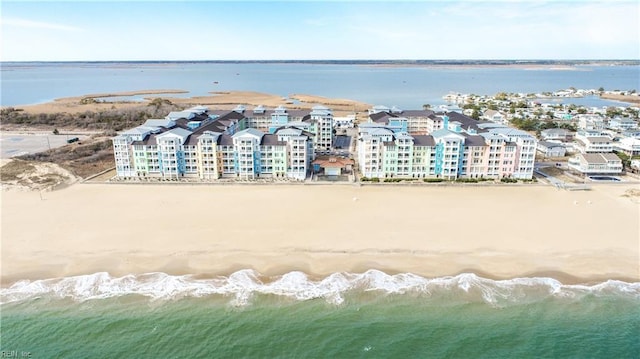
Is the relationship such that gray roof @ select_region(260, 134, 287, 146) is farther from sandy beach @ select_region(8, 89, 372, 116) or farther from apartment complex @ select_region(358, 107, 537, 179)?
sandy beach @ select_region(8, 89, 372, 116)

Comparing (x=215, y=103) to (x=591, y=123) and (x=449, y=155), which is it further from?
(x=591, y=123)

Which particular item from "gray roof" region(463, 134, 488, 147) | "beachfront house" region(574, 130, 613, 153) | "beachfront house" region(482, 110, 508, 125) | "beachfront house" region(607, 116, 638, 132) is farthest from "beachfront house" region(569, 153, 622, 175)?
"beachfront house" region(607, 116, 638, 132)

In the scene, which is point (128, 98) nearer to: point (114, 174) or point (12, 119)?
point (12, 119)

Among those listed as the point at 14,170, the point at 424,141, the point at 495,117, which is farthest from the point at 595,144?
the point at 14,170

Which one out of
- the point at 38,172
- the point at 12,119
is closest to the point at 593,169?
the point at 38,172

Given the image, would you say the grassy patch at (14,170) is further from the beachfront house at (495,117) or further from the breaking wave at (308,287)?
the beachfront house at (495,117)

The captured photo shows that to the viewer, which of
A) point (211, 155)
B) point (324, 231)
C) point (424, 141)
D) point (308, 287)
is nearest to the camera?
point (308, 287)

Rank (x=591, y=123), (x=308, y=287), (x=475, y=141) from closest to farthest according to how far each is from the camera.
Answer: (x=308, y=287) < (x=475, y=141) < (x=591, y=123)

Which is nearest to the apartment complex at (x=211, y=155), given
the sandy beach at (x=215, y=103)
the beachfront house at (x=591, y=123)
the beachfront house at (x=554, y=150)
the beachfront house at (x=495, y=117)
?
the beachfront house at (x=554, y=150)
